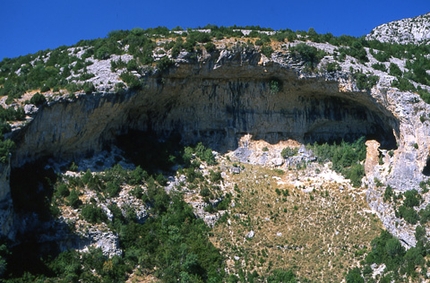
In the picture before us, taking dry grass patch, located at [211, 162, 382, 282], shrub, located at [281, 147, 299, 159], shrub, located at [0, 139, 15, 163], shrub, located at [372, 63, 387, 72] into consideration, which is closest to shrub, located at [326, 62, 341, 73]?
shrub, located at [372, 63, 387, 72]

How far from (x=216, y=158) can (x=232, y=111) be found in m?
4.45

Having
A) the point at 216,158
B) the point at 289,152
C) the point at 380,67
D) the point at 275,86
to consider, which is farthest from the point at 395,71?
the point at 216,158

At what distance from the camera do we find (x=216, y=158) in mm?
41344

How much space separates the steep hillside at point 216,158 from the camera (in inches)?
1197

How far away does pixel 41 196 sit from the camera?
31531 mm

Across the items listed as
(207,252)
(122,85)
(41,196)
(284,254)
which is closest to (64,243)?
(41,196)

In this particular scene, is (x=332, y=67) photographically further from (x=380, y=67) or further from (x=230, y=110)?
(x=230, y=110)

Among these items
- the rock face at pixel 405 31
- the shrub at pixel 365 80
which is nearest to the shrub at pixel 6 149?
the shrub at pixel 365 80

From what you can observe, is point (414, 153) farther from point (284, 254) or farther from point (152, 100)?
point (152, 100)

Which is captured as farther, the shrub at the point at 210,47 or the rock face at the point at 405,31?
the rock face at the point at 405,31

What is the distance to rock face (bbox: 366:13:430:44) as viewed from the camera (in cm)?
5991

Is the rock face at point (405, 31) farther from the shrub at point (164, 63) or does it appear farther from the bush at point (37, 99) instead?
the bush at point (37, 99)

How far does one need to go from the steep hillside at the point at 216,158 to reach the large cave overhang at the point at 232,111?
5.1 inches

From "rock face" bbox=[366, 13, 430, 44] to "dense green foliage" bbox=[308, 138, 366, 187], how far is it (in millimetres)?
24479
